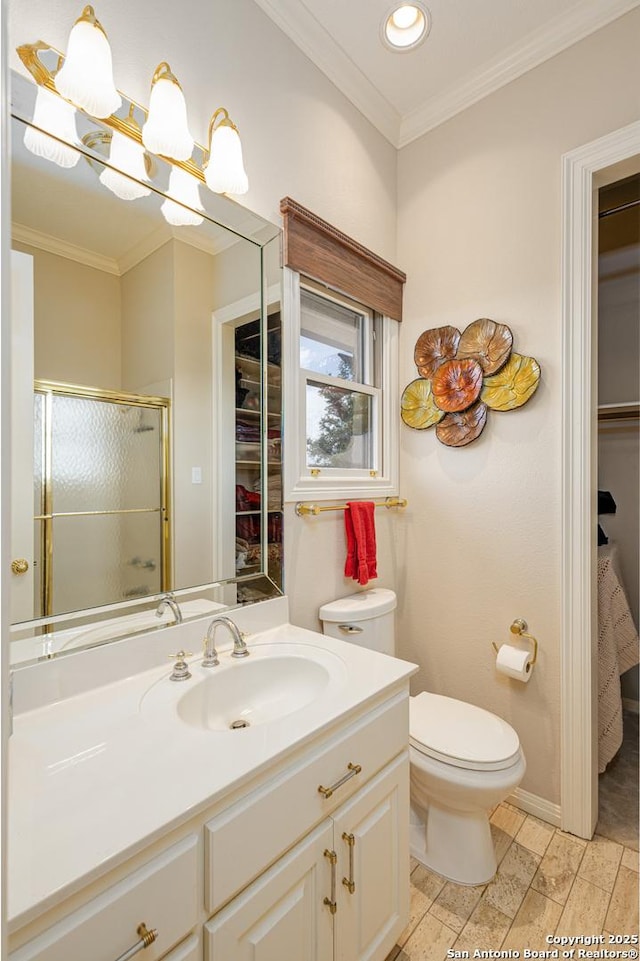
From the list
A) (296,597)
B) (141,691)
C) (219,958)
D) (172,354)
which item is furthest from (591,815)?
(172,354)

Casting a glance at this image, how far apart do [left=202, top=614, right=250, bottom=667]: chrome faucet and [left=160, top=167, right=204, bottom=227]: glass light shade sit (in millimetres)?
1089

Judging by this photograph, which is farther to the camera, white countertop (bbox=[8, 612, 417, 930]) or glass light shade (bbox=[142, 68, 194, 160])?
glass light shade (bbox=[142, 68, 194, 160])

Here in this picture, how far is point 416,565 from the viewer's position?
2004mm

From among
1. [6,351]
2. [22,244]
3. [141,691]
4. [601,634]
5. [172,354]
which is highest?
[22,244]

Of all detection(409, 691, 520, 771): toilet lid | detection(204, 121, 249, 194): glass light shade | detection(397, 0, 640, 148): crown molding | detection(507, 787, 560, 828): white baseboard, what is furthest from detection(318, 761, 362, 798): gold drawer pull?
detection(397, 0, 640, 148): crown molding

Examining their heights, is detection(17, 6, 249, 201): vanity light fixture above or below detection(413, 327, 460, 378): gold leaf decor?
above

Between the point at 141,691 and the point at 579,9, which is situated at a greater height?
the point at 579,9

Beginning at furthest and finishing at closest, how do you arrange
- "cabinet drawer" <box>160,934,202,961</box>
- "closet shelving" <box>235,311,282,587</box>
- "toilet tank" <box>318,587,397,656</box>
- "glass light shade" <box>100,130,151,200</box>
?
"toilet tank" <box>318,587,397,656</box> < "closet shelving" <box>235,311,282,587</box> < "glass light shade" <box>100,130,151,200</box> < "cabinet drawer" <box>160,934,202,961</box>

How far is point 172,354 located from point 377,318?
1090 millimetres

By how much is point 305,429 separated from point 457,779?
3.97 feet

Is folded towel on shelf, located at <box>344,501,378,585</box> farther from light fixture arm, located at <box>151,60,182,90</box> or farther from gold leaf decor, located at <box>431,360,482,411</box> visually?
light fixture arm, located at <box>151,60,182,90</box>

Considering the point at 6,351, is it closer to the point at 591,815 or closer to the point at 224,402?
the point at 224,402

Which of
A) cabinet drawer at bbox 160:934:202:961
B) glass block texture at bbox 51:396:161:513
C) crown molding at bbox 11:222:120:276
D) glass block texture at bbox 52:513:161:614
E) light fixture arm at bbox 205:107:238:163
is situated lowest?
cabinet drawer at bbox 160:934:202:961

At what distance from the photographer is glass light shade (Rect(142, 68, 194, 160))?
3.67 ft
